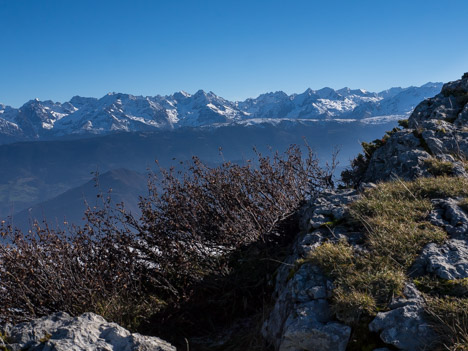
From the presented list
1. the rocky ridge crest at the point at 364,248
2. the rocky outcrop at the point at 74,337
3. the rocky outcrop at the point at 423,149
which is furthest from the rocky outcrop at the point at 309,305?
the rocky outcrop at the point at 423,149

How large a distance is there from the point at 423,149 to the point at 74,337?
6.41 m

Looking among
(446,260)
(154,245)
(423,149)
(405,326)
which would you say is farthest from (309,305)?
(423,149)

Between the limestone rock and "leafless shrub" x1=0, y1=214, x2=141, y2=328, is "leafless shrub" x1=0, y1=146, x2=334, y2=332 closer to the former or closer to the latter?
"leafless shrub" x1=0, y1=214, x2=141, y2=328

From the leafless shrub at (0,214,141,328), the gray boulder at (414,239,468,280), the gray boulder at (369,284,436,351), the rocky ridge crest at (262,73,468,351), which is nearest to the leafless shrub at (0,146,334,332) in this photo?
A: the leafless shrub at (0,214,141,328)

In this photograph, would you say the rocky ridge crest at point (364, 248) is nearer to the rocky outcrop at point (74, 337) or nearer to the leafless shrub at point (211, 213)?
the leafless shrub at point (211, 213)

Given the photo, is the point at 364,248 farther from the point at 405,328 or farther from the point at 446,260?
the point at 405,328

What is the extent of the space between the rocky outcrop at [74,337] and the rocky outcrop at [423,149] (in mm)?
4676

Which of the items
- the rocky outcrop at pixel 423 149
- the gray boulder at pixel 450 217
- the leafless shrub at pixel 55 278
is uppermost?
the rocky outcrop at pixel 423 149

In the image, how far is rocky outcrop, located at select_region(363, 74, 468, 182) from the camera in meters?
6.43

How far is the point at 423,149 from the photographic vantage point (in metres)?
7.09

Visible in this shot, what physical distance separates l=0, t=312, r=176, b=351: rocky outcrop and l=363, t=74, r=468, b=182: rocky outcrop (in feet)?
15.3

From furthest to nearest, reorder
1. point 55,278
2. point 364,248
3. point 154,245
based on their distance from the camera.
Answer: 1. point 154,245
2. point 55,278
3. point 364,248

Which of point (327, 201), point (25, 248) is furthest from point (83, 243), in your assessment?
point (327, 201)

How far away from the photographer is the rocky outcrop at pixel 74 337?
3369 mm
